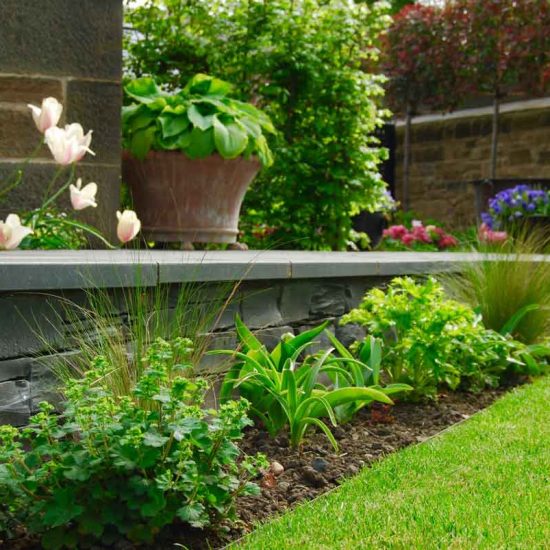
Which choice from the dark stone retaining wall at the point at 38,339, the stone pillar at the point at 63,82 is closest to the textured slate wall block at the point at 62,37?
the stone pillar at the point at 63,82

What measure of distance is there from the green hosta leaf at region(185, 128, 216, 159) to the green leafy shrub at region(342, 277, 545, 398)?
4.73 feet

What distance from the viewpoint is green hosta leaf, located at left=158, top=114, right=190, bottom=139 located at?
4875mm

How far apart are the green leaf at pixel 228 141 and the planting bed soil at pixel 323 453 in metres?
1.81

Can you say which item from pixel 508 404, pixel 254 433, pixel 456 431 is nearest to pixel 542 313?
pixel 508 404

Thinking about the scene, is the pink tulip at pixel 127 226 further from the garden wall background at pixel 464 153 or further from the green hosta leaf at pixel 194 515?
the garden wall background at pixel 464 153

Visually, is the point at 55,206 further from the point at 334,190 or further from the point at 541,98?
the point at 541,98

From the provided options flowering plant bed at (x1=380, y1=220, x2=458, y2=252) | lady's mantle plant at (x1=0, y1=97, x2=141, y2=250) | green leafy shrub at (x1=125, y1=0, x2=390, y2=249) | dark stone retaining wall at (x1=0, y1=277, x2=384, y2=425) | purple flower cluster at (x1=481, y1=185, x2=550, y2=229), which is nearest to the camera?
dark stone retaining wall at (x1=0, y1=277, x2=384, y2=425)

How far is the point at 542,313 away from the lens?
15.0 ft

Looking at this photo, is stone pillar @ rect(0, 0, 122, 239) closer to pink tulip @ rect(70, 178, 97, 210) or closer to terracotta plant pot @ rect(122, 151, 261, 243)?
terracotta plant pot @ rect(122, 151, 261, 243)

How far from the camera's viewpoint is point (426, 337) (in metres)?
3.67

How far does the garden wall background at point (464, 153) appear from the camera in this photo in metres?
11.7

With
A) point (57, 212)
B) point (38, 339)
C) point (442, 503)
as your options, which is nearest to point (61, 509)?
point (38, 339)

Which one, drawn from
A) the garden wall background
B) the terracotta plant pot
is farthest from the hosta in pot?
the garden wall background

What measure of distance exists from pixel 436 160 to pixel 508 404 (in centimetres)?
954
